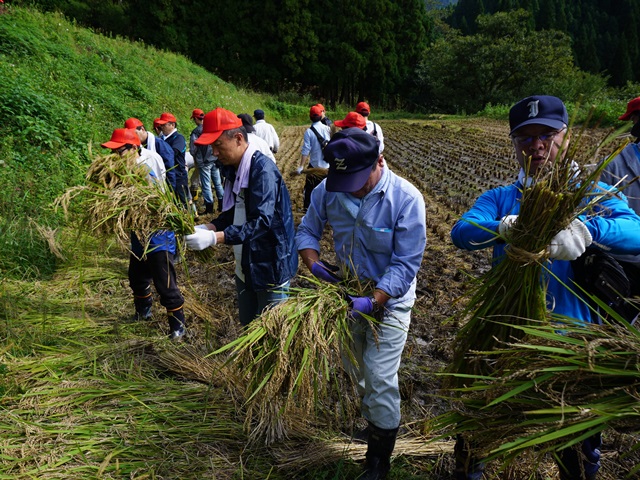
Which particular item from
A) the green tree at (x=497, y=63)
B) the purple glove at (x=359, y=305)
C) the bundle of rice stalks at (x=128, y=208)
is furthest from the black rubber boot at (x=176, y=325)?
the green tree at (x=497, y=63)

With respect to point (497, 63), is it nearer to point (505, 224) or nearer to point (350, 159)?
point (350, 159)

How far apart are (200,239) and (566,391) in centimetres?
201

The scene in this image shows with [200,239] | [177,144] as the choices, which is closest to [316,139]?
[177,144]

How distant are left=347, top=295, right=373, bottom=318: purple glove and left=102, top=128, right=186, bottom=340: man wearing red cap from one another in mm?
1797

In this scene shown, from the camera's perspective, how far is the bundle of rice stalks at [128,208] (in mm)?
2525

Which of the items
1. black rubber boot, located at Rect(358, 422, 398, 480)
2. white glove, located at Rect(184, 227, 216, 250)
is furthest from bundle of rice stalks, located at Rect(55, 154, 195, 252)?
black rubber boot, located at Rect(358, 422, 398, 480)

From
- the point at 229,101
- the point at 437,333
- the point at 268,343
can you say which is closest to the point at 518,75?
the point at 229,101

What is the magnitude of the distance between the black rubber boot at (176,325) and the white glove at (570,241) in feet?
9.39

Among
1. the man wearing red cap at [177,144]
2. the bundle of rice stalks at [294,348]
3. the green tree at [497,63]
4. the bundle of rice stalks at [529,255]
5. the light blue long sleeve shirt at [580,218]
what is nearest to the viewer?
the bundle of rice stalks at [529,255]

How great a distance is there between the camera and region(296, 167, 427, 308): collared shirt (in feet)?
6.39

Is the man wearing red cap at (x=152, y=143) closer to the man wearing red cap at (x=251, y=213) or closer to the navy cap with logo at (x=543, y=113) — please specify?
the man wearing red cap at (x=251, y=213)

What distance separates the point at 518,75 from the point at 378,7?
37.1ft

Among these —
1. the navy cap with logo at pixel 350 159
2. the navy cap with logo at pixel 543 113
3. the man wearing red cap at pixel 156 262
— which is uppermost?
the navy cap with logo at pixel 543 113

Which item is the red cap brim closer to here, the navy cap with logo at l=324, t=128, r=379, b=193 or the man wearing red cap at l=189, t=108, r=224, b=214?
the navy cap with logo at l=324, t=128, r=379, b=193
